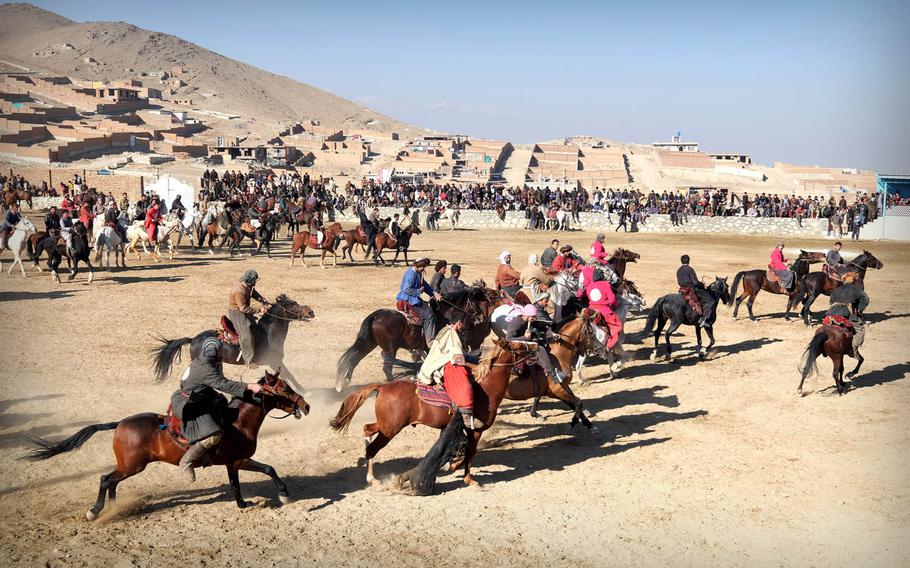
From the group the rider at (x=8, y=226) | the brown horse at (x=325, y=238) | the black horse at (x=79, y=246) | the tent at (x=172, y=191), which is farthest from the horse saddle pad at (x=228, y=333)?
the tent at (x=172, y=191)

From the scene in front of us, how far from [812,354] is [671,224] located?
29.7 m

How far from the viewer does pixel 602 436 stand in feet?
33.9

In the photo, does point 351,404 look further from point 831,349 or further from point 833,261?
point 833,261

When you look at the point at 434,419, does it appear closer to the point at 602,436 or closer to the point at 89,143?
the point at 602,436

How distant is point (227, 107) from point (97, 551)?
124 m

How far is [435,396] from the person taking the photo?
28.1ft

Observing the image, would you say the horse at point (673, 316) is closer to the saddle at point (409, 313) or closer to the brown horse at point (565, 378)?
the brown horse at point (565, 378)

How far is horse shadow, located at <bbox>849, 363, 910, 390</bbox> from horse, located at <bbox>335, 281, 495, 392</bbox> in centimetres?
658

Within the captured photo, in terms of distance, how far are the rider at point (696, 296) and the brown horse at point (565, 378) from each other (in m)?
3.92

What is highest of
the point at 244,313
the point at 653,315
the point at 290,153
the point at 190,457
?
the point at 290,153

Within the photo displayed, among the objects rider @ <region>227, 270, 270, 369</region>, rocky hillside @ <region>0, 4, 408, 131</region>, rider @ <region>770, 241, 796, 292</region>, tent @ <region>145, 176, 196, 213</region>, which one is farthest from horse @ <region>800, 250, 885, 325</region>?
Result: rocky hillside @ <region>0, 4, 408, 131</region>

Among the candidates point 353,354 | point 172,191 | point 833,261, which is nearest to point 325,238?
point 353,354

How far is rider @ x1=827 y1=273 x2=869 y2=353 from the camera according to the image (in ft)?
39.6

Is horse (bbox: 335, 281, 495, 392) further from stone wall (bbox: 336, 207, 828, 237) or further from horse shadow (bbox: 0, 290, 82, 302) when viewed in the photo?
stone wall (bbox: 336, 207, 828, 237)
